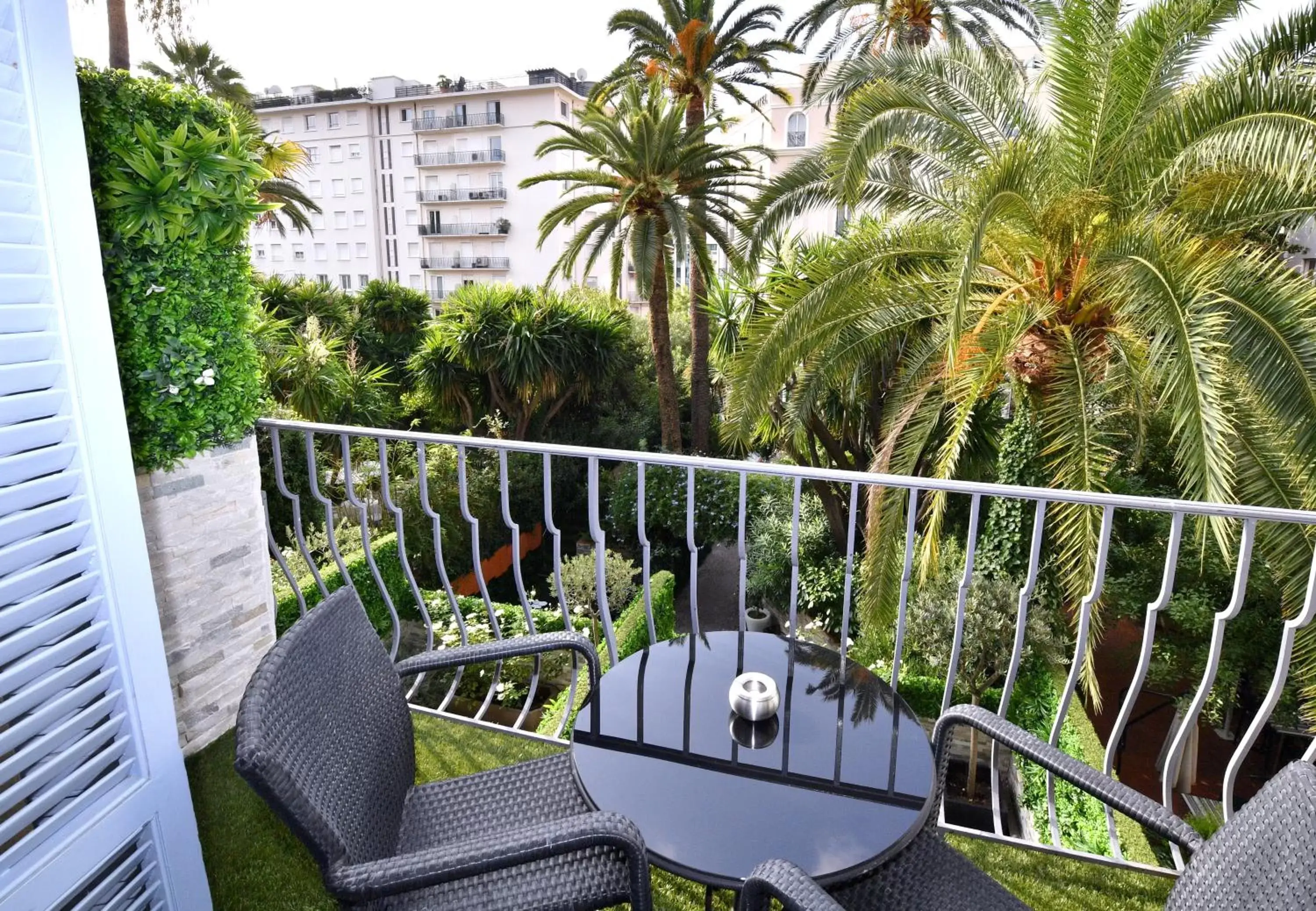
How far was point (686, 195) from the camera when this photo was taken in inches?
510

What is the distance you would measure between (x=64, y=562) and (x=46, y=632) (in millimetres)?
130

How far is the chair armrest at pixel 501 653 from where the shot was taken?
1843 mm

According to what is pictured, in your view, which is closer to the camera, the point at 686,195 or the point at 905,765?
the point at 905,765

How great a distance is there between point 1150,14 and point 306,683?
5.68m

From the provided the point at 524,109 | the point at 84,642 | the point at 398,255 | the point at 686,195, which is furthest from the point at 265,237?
the point at 84,642

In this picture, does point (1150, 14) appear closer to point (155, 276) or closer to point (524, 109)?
point (155, 276)

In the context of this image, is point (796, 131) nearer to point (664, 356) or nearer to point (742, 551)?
point (664, 356)

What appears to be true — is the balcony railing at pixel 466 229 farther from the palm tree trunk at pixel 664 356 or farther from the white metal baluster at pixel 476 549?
the white metal baluster at pixel 476 549

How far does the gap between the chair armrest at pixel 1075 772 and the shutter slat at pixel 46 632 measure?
1754 mm

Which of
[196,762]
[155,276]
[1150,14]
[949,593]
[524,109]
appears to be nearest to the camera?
[155,276]

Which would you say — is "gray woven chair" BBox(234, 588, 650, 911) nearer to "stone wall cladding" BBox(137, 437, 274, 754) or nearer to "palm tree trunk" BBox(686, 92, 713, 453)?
"stone wall cladding" BBox(137, 437, 274, 754)

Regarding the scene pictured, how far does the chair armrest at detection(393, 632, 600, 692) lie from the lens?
6.05 ft

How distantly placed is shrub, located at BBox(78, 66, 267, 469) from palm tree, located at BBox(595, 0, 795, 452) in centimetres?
1120

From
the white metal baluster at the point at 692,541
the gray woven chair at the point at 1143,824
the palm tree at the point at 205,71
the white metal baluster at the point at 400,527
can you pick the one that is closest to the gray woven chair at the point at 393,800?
the gray woven chair at the point at 1143,824
